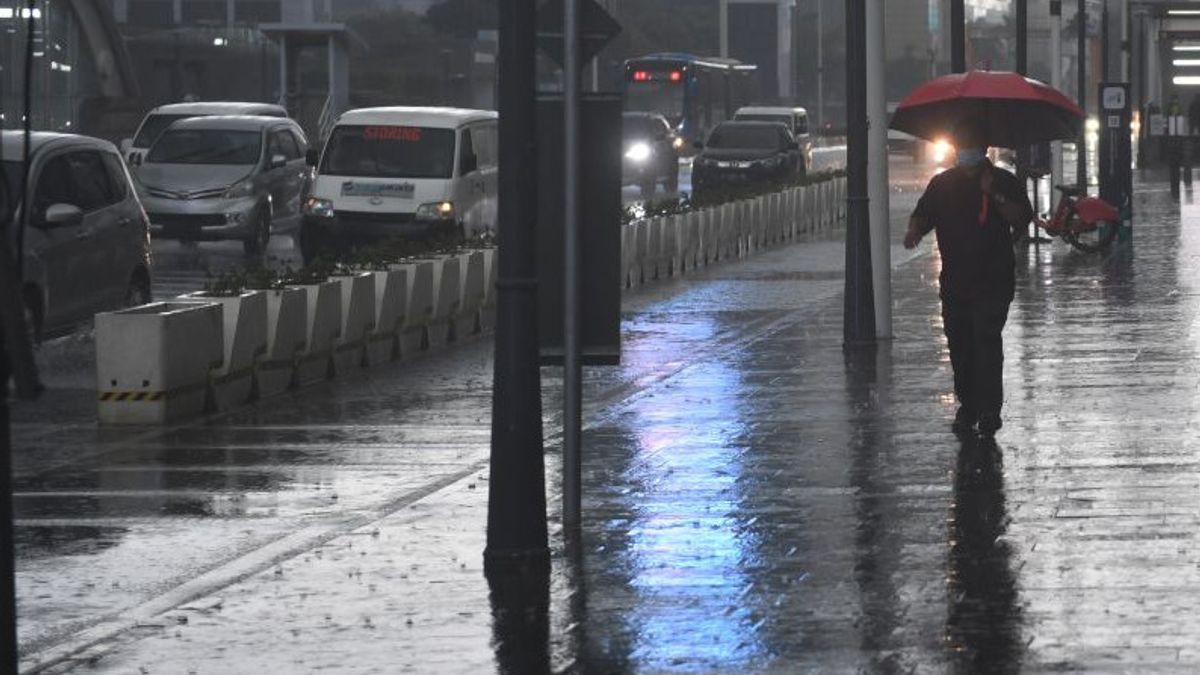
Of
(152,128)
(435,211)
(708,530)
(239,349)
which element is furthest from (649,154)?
(708,530)

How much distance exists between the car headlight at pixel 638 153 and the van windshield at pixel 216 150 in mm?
23921

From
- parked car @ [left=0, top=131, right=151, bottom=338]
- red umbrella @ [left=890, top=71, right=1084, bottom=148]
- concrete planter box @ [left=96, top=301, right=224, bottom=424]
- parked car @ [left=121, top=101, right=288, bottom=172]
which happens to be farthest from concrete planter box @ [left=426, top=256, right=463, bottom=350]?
parked car @ [left=121, top=101, right=288, bottom=172]

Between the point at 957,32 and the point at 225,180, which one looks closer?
the point at 957,32

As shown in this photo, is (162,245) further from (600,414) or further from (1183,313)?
(600,414)

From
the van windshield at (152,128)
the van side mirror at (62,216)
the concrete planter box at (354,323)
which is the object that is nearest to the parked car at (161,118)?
the van windshield at (152,128)

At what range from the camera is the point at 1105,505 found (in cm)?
1254

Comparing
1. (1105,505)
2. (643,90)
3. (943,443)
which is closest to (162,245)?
(943,443)

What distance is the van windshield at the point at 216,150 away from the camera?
3522 cm

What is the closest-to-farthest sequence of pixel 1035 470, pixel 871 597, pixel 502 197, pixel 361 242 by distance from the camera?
1. pixel 871 597
2. pixel 502 197
3. pixel 1035 470
4. pixel 361 242

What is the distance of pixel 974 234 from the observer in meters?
15.3

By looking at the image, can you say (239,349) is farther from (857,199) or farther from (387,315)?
(857,199)

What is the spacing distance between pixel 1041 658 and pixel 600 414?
27.1ft

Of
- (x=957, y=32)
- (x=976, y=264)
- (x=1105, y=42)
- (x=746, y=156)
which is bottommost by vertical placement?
(x=976, y=264)

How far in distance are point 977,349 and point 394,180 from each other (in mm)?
17797
